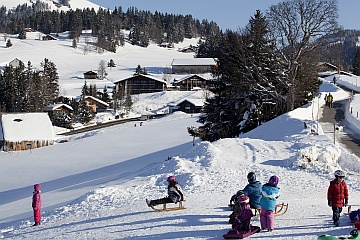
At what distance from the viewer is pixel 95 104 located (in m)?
70.8

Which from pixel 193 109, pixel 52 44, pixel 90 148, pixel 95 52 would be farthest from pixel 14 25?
pixel 90 148

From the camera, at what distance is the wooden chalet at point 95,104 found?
6912 centimetres

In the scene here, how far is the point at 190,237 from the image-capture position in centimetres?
779

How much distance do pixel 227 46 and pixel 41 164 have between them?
15632 mm

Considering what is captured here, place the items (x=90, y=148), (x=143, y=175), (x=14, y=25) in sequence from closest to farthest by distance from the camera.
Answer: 1. (x=143, y=175)
2. (x=90, y=148)
3. (x=14, y=25)

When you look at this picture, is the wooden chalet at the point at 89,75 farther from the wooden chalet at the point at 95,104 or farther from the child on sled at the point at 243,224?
the child on sled at the point at 243,224

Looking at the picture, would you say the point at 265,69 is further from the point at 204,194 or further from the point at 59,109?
the point at 59,109

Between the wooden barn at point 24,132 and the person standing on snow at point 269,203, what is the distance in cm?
4186

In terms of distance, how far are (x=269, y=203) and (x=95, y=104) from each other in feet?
213

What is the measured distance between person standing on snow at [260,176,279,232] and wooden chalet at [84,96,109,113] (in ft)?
199

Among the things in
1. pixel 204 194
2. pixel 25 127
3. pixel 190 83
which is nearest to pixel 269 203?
pixel 204 194

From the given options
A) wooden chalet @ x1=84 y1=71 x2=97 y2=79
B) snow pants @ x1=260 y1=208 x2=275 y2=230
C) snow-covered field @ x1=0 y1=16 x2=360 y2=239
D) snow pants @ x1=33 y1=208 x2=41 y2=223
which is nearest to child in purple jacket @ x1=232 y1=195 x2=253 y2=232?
snow-covered field @ x1=0 y1=16 x2=360 y2=239

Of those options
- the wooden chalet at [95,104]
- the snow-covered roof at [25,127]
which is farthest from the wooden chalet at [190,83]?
the snow-covered roof at [25,127]

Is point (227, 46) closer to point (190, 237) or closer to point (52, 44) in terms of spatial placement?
point (190, 237)
